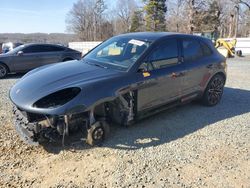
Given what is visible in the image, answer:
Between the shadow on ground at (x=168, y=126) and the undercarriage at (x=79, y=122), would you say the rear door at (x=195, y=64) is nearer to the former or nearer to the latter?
the shadow on ground at (x=168, y=126)

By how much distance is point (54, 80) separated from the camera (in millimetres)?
3826

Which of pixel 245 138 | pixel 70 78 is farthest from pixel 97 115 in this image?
pixel 245 138

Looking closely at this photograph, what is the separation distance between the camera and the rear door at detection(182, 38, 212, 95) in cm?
507

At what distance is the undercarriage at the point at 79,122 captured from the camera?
3.51 m

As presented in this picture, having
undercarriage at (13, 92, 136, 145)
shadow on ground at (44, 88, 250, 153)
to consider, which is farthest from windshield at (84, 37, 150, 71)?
shadow on ground at (44, 88, 250, 153)

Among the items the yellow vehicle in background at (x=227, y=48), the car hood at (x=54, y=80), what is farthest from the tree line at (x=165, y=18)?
the car hood at (x=54, y=80)

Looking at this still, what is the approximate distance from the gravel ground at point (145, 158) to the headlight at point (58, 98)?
2.41 ft

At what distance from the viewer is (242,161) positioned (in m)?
3.63

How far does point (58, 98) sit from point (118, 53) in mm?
1587

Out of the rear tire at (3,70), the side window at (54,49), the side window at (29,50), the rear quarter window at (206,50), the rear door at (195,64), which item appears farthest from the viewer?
the side window at (54,49)

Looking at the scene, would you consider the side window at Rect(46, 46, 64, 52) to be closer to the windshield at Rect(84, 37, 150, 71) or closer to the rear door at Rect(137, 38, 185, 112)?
the windshield at Rect(84, 37, 150, 71)

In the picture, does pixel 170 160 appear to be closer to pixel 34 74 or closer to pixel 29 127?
pixel 29 127

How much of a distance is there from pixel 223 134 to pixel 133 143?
1.62m

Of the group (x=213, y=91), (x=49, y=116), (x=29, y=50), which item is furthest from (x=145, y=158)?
(x=29, y=50)
